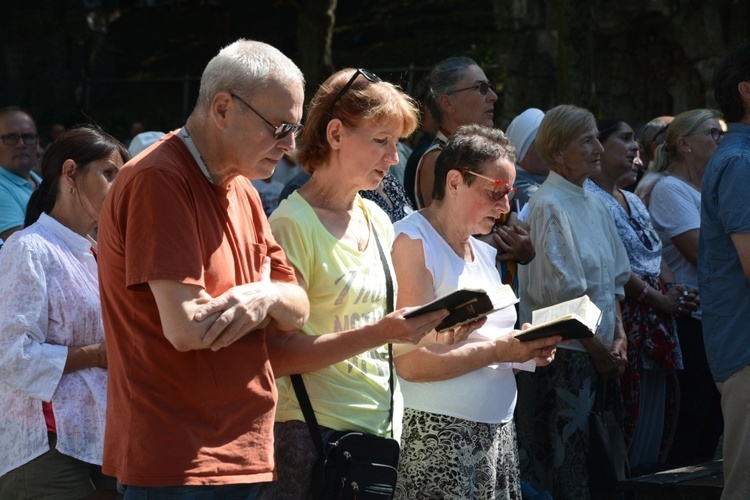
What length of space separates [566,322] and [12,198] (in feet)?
12.8

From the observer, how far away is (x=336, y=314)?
339 cm

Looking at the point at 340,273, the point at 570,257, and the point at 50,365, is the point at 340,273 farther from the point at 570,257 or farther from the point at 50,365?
the point at 570,257

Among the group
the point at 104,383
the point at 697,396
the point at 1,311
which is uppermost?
the point at 1,311

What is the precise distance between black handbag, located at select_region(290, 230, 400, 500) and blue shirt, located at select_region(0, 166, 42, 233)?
3357mm

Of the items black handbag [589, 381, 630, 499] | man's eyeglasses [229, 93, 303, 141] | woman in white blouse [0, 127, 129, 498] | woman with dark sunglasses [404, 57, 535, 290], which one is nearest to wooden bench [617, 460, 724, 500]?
black handbag [589, 381, 630, 499]

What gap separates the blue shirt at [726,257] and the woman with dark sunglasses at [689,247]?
2356 millimetres

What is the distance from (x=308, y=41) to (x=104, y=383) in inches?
505

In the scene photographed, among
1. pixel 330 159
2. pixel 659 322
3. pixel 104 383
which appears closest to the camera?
pixel 330 159

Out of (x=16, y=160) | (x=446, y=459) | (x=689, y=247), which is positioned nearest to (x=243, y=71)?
(x=446, y=459)

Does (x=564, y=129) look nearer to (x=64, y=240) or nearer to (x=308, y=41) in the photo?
(x=64, y=240)

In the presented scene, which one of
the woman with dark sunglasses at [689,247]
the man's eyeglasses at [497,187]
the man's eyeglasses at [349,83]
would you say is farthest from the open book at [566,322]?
the woman with dark sunglasses at [689,247]

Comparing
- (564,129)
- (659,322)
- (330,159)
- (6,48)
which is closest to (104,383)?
(330,159)

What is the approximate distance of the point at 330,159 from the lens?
3555 millimetres

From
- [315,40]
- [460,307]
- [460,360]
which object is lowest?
[460,360]
